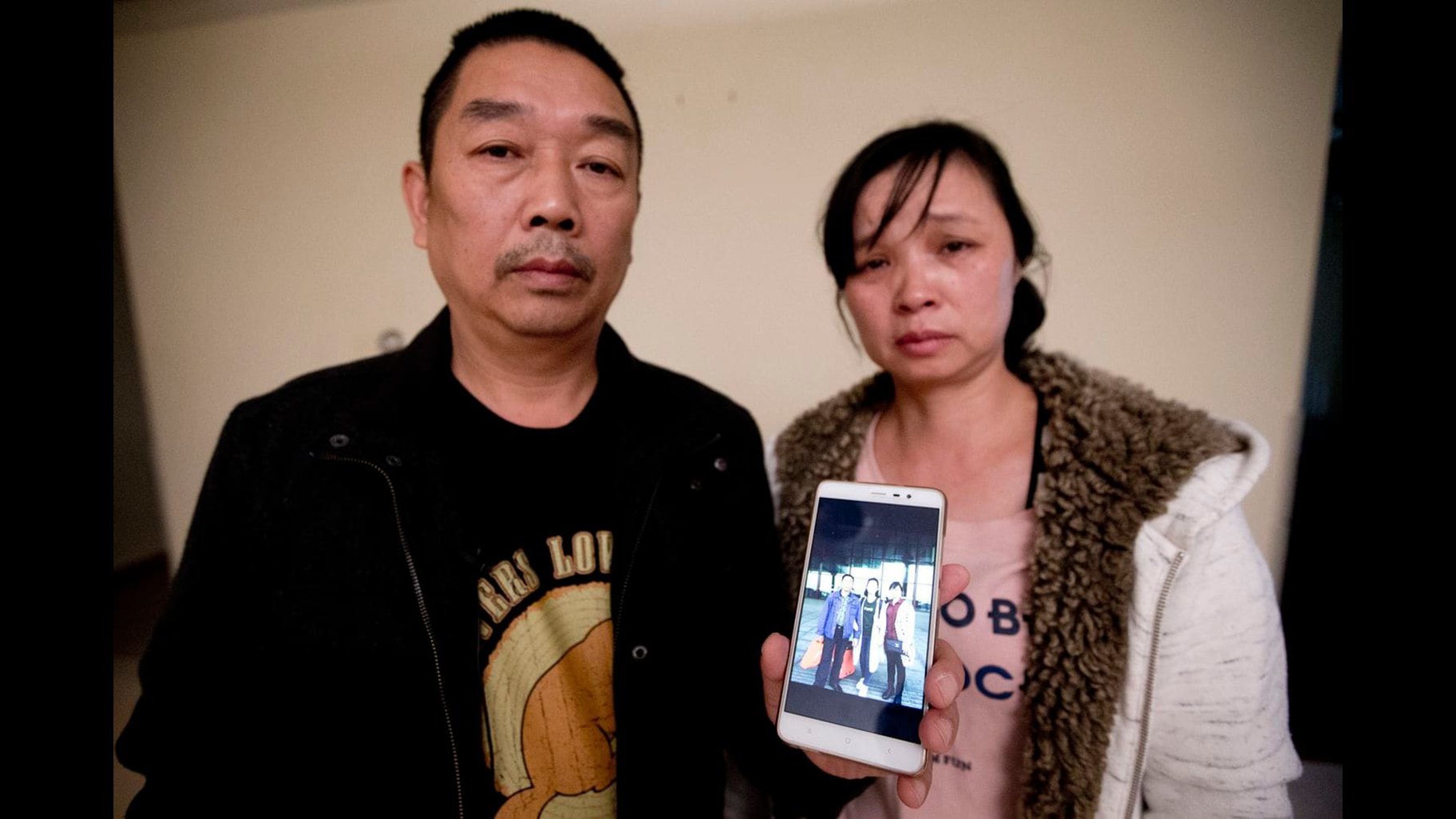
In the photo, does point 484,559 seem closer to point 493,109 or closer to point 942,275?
point 493,109

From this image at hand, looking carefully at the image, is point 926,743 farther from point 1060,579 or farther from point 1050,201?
point 1050,201

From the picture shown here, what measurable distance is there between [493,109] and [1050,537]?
3.33 ft

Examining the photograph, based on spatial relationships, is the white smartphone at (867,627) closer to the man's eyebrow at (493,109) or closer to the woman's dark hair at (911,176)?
the woman's dark hair at (911,176)

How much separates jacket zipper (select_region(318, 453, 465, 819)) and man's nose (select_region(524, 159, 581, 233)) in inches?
16.2

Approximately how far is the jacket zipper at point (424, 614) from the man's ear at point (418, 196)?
0.38 metres

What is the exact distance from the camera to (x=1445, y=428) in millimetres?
387

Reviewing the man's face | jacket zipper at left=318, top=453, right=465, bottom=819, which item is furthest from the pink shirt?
the man's face

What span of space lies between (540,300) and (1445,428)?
916 mm

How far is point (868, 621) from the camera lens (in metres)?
0.62

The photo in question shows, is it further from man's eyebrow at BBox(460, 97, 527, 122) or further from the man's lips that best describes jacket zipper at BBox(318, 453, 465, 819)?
man's eyebrow at BBox(460, 97, 527, 122)

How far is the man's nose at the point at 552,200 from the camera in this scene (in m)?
0.70

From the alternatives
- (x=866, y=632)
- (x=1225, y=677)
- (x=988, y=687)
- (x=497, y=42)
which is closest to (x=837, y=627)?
(x=866, y=632)

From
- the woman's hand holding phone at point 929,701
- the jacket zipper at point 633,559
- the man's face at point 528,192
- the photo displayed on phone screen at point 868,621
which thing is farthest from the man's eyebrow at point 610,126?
the woman's hand holding phone at point 929,701
